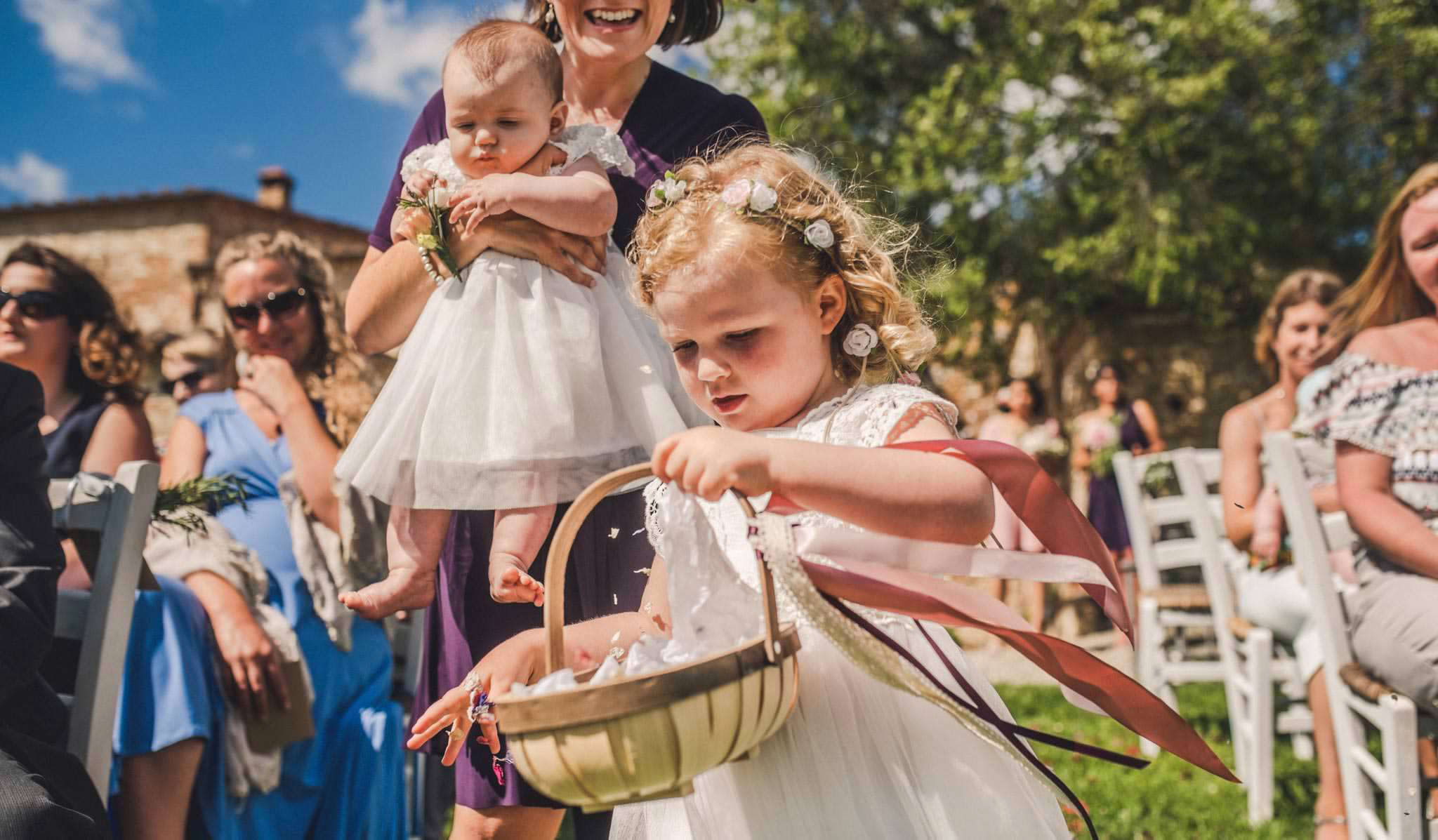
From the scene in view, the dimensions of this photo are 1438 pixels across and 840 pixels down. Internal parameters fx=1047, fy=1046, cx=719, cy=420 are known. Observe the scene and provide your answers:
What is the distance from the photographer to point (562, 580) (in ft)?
4.05

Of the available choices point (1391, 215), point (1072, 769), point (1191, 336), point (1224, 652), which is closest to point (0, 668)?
point (1391, 215)

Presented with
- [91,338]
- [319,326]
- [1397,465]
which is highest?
[91,338]

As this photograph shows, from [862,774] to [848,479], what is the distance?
1.42 ft

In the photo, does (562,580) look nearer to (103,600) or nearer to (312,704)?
(103,600)

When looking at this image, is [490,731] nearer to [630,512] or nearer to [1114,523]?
[630,512]

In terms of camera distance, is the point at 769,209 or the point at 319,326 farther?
the point at 319,326

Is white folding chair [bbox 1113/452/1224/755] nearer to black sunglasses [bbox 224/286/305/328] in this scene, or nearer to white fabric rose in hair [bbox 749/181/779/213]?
black sunglasses [bbox 224/286/305/328]

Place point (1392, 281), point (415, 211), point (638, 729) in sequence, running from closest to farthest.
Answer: point (638, 729), point (415, 211), point (1392, 281)

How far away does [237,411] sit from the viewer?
3.44m

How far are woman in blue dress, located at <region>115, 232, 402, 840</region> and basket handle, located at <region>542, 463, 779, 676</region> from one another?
78.0 inches

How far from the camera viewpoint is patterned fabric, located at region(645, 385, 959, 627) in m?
1.54

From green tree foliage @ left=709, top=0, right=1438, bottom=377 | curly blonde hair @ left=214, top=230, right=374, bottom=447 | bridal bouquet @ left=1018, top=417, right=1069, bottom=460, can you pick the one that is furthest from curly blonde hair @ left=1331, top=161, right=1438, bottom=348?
green tree foliage @ left=709, top=0, right=1438, bottom=377

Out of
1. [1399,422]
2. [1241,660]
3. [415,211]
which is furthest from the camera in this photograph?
[1241,660]

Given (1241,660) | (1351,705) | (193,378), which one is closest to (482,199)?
(1351,705)
